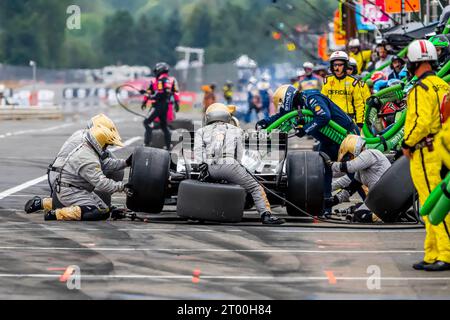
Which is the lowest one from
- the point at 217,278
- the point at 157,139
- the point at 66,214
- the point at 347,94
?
the point at 217,278

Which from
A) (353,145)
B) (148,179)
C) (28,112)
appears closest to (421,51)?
(353,145)

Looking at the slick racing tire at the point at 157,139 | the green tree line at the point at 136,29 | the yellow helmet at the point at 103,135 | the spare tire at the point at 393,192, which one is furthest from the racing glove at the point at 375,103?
the green tree line at the point at 136,29

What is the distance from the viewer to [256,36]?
77.2 meters

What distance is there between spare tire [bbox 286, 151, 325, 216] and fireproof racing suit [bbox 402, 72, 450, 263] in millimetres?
3488

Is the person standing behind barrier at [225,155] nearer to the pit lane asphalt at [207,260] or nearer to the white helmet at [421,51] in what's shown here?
the pit lane asphalt at [207,260]

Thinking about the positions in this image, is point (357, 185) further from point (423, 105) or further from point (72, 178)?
point (423, 105)

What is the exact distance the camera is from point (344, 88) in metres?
20.3

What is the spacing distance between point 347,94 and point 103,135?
5.83 m

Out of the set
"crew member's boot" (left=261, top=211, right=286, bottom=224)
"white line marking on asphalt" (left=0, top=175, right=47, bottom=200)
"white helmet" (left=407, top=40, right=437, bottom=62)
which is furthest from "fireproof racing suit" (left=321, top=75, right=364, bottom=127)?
"white helmet" (left=407, top=40, right=437, bottom=62)

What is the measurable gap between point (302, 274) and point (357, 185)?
5064mm

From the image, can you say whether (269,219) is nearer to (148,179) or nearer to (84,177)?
(148,179)

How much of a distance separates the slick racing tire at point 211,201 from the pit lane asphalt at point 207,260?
131mm

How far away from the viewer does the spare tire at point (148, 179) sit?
50.2 feet
